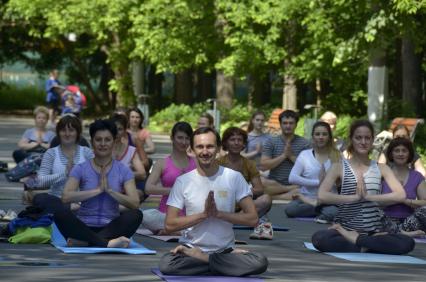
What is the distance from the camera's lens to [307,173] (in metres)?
19.7

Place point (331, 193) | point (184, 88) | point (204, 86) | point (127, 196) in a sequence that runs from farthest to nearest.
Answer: point (204, 86) → point (184, 88) → point (331, 193) → point (127, 196)

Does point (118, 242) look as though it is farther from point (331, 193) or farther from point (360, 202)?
point (360, 202)

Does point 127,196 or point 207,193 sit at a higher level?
point 207,193

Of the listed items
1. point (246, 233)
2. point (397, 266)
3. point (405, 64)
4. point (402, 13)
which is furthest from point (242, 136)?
point (405, 64)

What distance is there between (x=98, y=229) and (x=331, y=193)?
2.29m

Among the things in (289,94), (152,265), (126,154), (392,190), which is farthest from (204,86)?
(152,265)

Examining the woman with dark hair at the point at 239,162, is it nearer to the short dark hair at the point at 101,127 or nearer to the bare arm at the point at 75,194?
the short dark hair at the point at 101,127

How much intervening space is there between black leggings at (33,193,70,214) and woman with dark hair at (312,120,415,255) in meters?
2.51

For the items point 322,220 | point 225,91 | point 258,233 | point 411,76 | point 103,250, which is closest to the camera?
point 103,250

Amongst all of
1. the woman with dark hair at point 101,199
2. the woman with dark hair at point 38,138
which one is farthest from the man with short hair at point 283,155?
the woman with dark hair at point 101,199

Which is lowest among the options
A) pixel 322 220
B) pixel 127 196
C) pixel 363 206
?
pixel 322 220

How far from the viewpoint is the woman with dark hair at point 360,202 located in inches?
572

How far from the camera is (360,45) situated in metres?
32.9

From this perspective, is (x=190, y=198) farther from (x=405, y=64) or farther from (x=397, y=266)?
(x=405, y=64)
